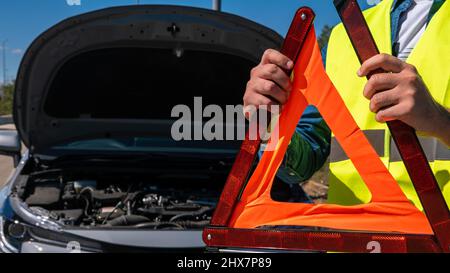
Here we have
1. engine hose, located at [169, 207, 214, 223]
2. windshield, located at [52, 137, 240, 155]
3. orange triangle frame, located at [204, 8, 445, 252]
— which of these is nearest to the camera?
orange triangle frame, located at [204, 8, 445, 252]

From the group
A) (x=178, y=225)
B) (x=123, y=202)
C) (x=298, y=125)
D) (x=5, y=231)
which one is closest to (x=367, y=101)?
Result: (x=298, y=125)

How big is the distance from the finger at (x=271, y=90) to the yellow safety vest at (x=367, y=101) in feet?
0.80

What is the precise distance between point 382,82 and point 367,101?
32 centimetres

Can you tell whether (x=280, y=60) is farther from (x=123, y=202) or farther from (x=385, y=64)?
(x=123, y=202)

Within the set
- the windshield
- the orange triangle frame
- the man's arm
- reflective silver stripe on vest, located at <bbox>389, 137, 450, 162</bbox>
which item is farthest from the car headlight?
reflective silver stripe on vest, located at <bbox>389, 137, 450, 162</bbox>

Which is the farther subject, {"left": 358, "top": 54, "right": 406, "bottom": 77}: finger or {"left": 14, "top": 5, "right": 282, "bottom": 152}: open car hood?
{"left": 14, "top": 5, "right": 282, "bottom": 152}: open car hood

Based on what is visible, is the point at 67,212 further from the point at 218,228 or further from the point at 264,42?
the point at 218,228

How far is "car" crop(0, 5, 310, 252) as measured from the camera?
2.75 meters

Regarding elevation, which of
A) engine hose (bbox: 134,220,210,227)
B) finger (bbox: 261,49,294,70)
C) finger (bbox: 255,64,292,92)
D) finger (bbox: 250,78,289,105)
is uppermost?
finger (bbox: 261,49,294,70)

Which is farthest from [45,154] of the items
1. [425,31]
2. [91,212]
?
[425,31]

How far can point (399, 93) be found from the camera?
40.5 inches

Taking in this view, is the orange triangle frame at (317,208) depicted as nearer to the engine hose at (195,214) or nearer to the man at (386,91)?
the man at (386,91)

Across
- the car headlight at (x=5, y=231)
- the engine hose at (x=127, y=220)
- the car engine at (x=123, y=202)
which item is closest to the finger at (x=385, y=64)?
the car engine at (x=123, y=202)

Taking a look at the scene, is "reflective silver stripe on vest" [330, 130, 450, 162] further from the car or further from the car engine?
the car engine
